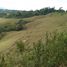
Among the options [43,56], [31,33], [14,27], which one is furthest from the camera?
[14,27]

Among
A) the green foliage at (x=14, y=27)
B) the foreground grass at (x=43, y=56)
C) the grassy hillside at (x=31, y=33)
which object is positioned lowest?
the green foliage at (x=14, y=27)

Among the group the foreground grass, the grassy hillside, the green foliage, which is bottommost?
the green foliage

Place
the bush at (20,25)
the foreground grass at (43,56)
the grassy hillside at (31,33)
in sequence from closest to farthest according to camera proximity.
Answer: the foreground grass at (43,56) → the grassy hillside at (31,33) → the bush at (20,25)

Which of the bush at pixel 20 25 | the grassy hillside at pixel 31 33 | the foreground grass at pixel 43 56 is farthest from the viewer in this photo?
the bush at pixel 20 25

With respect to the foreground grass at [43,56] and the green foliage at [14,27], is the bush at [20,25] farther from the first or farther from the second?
the foreground grass at [43,56]

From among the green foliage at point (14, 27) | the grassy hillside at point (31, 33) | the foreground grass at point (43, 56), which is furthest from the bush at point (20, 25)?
the foreground grass at point (43, 56)

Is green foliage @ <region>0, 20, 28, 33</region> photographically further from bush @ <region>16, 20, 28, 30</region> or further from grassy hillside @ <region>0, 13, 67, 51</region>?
grassy hillside @ <region>0, 13, 67, 51</region>

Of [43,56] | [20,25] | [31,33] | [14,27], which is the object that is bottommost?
[14,27]

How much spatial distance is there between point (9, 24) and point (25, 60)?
240 feet

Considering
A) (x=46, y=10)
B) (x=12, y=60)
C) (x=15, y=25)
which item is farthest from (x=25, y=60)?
(x=46, y=10)

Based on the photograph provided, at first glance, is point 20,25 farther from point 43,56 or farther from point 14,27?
point 43,56

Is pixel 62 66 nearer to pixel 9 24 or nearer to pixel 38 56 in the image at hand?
pixel 38 56

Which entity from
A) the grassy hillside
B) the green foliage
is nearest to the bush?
the green foliage

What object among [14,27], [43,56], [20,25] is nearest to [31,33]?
[20,25]
